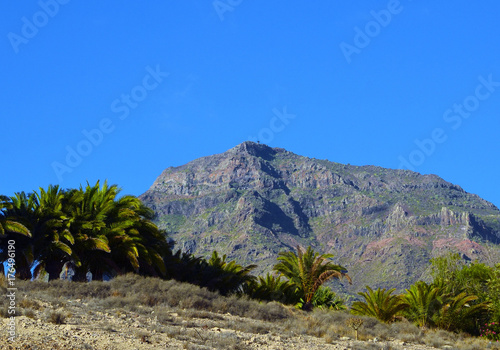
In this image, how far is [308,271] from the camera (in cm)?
3891

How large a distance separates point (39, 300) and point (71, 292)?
3.53m

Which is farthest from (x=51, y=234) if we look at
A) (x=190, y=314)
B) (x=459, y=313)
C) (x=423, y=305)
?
(x=459, y=313)

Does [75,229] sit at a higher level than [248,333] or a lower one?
higher

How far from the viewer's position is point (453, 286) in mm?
37719

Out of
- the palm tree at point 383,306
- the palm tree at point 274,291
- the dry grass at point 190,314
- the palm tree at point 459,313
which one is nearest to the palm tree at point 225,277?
the palm tree at point 274,291

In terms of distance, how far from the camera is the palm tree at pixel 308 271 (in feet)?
125

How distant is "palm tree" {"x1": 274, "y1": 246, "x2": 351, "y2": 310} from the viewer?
125 feet

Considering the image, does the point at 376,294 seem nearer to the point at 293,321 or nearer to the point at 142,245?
the point at 293,321

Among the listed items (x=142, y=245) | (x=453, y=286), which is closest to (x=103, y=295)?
(x=142, y=245)

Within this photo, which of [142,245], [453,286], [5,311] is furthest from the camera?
[453,286]

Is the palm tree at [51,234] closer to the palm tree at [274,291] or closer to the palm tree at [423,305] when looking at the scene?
the palm tree at [274,291]

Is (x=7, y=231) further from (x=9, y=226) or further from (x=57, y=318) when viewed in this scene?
(x=57, y=318)

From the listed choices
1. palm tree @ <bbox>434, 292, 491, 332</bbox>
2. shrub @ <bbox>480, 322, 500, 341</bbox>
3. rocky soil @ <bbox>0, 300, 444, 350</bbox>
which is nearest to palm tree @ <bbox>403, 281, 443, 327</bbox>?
palm tree @ <bbox>434, 292, 491, 332</bbox>

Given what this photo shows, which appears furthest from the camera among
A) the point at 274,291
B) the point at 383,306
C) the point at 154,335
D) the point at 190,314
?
the point at 274,291
